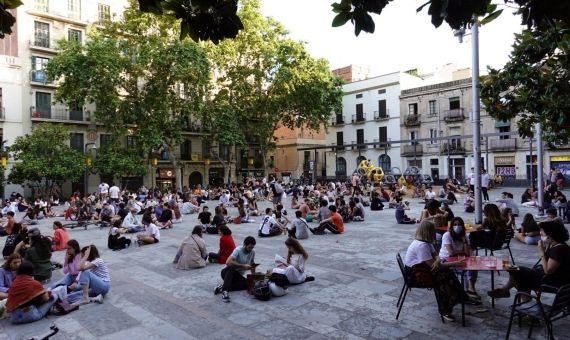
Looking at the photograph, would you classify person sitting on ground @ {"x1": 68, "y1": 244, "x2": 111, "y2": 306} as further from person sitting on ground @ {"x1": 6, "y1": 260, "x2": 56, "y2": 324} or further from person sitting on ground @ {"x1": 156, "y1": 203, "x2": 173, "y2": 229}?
person sitting on ground @ {"x1": 156, "y1": 203, "x2": 173, "y2": 229}

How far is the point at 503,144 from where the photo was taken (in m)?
40.4

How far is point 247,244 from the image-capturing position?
25.6 ft

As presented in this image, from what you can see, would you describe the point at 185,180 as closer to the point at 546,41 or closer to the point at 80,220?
the point at 80,220

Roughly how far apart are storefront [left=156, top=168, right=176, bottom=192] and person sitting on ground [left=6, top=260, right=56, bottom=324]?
34359mm

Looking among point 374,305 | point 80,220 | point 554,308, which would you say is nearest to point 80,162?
point 80,220

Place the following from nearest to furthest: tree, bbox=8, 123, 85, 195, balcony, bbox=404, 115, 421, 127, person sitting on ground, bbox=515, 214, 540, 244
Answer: person sitting on ground, bbox=515, 214, 540, 244
tree, bbox=8, 123, 85, 195
balcony, bbox=404, 115, 421, 127

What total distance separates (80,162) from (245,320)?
2792 centimetres

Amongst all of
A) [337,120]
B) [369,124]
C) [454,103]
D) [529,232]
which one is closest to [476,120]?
[529,232]

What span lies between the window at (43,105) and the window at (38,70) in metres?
1.11

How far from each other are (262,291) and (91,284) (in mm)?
2881

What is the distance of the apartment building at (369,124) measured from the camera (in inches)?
1877

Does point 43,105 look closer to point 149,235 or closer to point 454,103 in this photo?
point 149,235

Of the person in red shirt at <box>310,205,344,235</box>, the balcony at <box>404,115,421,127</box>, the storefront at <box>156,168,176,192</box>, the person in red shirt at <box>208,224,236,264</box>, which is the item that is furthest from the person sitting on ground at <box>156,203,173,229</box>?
the balcony at <box>404,115,421,127</box>

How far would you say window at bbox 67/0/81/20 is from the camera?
35.2m
